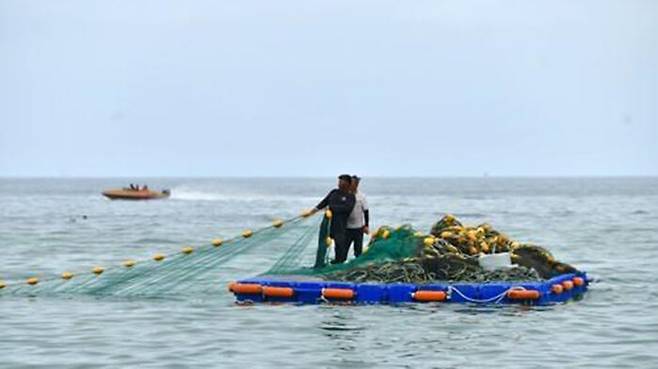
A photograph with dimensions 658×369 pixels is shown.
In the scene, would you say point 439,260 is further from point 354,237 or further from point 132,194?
point 132,194

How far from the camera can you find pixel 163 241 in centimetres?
4809

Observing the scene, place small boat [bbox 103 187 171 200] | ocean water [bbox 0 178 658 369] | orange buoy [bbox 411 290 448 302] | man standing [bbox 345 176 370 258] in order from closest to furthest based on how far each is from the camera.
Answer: ocean water [bbox 0 178 658 369] → orange buoy [bbox 411 290 448 302] → man standing [bbox 345 176 370 258] → small boat [bbox 103 187 171 200]

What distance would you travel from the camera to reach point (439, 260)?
2192 centimetres

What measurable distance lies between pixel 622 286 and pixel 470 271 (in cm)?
586

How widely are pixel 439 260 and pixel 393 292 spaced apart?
121 centimetres

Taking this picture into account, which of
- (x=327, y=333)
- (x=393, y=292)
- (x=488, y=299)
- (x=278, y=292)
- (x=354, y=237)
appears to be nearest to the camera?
(x=327, y=333)

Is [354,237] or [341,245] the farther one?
[354,237]

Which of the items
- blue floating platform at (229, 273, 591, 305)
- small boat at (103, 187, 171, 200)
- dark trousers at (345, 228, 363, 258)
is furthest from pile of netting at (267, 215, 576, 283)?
small boat at (103, 187, 171, 200)

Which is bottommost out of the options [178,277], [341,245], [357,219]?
[178,277]

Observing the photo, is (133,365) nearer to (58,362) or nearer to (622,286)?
(58,362)

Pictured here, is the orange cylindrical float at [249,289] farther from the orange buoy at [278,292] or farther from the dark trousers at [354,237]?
the dark trousers at [354,237]

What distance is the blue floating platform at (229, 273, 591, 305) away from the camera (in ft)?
68.7

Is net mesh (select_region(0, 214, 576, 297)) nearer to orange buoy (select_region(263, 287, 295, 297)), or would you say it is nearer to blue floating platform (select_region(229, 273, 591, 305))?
blue floating platform (select_region(229, 273, 591, 305))

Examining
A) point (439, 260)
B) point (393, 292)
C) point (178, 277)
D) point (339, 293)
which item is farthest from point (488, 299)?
point (178, 277)
